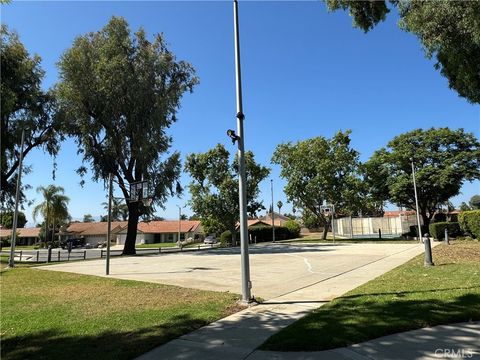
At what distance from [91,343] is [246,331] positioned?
2.31 m

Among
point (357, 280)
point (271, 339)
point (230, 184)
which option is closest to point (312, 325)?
point (271, 339)

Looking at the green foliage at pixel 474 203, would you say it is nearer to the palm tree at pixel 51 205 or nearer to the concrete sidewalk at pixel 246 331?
the concrete sidewalk at pixel 246 331

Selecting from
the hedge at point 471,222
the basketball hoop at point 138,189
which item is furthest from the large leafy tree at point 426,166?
the basketball hoop at point 138,189

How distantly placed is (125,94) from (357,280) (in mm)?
22869

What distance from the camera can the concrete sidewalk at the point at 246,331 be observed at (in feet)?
17.2

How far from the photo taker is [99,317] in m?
7.45

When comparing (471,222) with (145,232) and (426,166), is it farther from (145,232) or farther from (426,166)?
(145,232)

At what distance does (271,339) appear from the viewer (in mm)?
5742

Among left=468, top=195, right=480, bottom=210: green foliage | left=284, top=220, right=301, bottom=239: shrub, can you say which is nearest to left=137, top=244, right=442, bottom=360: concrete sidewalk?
left=468, top=195, right=480, bottom=210: green foliage

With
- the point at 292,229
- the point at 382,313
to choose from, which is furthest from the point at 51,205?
the point at 382,313

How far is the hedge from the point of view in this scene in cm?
2619

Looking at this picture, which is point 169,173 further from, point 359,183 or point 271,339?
point 271,339

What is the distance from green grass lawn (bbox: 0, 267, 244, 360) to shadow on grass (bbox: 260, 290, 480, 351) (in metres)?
1.75

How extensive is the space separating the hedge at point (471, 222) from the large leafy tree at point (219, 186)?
22.1 meters
